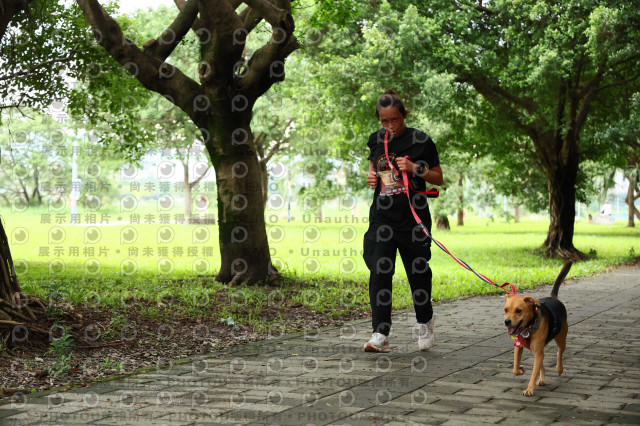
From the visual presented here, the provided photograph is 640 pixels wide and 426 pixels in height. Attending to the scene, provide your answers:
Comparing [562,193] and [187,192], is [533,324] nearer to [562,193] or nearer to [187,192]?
[562,193]

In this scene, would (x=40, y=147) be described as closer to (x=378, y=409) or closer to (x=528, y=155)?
(x=528, y=155)

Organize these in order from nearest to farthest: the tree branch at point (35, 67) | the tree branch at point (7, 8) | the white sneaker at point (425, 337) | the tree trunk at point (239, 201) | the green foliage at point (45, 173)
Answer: the white sneaker at point (425, 337)
the tree branch at point (7, 8)
the tree trunk at point (239, 201)
the tree branch at point (35, 67)
the green foliage at point (45, 173)

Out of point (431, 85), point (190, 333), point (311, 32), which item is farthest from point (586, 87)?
point (190, 333)

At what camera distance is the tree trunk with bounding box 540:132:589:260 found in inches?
795

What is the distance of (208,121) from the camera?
1085 cm

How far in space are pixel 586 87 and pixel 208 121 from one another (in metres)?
11.8

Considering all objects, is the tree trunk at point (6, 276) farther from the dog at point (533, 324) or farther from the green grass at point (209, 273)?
the dog at point (533, 324)

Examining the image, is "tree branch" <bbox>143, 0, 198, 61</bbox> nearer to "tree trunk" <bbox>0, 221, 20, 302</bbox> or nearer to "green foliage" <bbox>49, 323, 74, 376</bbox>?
"tree trunk" <bbox>0, 221, 20, 302</bbox>

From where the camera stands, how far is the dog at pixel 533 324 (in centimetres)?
472

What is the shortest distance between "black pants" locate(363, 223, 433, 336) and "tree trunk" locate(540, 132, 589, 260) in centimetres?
1482

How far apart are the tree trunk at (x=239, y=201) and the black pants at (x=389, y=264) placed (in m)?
4.56

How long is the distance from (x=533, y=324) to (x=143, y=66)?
7.63m

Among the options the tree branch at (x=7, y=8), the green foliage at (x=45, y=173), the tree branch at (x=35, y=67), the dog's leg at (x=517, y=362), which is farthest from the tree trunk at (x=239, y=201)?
the green foliage at (x=45, y=173)

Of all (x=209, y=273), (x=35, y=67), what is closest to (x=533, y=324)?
(x=209, y=273)
